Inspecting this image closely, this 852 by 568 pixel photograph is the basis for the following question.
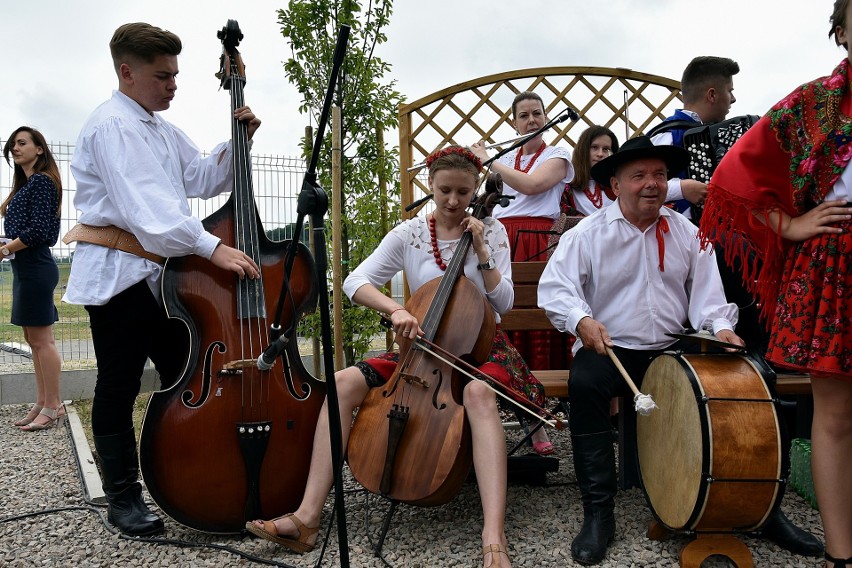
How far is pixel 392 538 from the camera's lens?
95.7 inches

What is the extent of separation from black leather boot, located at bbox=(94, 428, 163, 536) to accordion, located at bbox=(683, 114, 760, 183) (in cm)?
265

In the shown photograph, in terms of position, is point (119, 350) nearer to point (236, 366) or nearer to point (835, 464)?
point (236, 366)

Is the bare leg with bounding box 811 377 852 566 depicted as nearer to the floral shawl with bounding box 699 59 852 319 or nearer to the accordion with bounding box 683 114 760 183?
the floral shawl with bounding box 699 59 852 319

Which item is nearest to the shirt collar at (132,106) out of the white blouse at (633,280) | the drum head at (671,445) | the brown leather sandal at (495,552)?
the white blouse at (633,280)

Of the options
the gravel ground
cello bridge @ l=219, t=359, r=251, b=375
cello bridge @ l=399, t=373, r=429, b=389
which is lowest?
the gravel ground

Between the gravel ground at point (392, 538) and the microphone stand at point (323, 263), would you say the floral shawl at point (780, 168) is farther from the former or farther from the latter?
the microphone stand at point (323, 263)

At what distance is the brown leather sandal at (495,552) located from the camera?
2061mm

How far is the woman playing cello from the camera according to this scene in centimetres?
223

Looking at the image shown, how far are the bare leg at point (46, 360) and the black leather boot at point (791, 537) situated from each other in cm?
412

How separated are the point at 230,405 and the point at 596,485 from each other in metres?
1.28

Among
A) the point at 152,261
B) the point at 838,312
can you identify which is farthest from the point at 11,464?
the point at 838,312

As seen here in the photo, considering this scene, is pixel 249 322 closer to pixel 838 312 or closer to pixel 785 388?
pixel 838 312

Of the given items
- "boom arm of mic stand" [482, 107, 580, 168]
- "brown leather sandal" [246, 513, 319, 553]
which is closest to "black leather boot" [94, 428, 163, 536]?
"brown leather sandal" [246, 513, 319, 553]

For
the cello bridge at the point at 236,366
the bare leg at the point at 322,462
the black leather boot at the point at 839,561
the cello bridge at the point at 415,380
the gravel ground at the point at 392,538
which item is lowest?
the gravel ground at the point at 392,538
